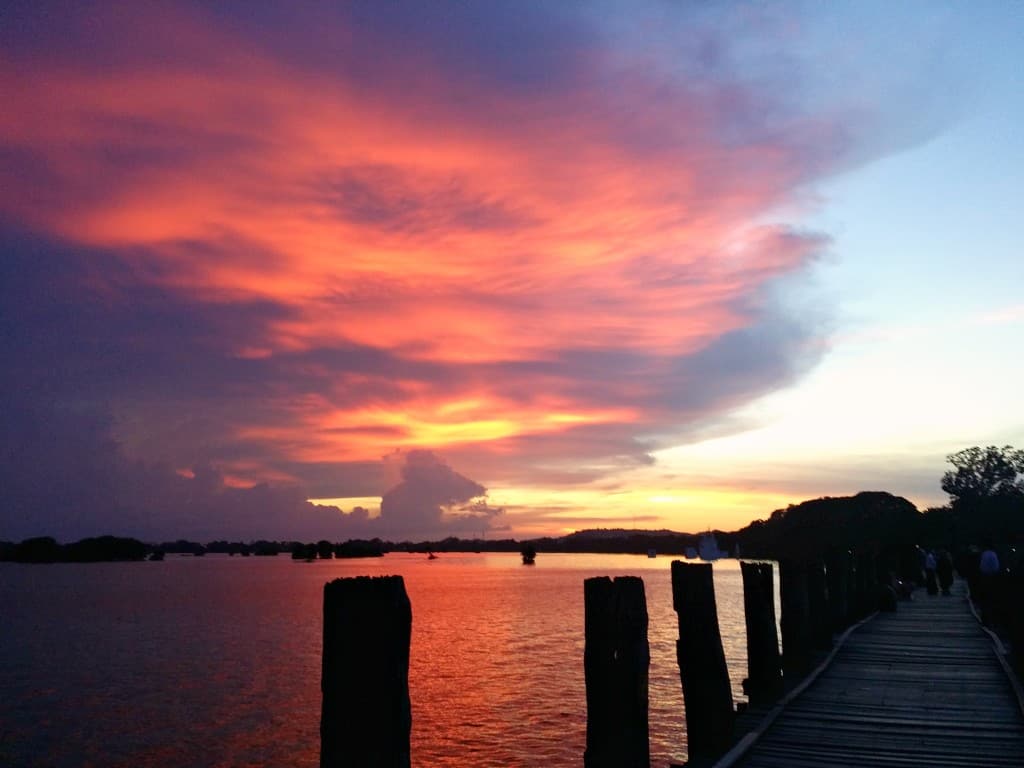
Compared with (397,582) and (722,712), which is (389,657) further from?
(722,712)

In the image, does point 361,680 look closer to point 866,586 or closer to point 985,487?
point 866,586

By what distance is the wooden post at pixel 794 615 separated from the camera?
16.4 meters

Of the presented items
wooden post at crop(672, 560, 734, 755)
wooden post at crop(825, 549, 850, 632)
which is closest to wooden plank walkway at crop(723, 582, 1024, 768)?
wooden post at crop(672, 560, 734, 755)

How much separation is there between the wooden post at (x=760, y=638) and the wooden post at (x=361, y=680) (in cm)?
841

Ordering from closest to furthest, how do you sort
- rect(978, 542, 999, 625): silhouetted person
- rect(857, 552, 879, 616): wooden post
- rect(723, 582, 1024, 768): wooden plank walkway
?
rect(723, 582, 1024, 768): wooden plank walkway → rect(978, 542, 999, 625): silhouetted person → rect(857, 552, 879, 616): wooden post

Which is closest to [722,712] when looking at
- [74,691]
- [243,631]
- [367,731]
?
[367,731]

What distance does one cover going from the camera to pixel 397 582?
6031 mm

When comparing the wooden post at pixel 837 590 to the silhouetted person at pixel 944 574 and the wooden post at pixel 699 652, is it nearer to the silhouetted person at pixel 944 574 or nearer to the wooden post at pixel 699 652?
the wooden post at pixel 699 652

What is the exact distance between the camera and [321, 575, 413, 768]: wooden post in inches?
232

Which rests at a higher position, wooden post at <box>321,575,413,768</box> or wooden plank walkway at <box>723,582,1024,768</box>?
wooden post at <box>321,575,413,768</box>

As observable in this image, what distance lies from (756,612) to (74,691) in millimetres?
35565

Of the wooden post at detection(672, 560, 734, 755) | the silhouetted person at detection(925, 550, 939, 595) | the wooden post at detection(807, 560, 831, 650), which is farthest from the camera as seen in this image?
the silhouetted person at detection(925, 550, 939, 595)

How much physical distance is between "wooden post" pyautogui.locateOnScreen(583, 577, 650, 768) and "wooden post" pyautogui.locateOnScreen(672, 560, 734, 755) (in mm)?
2385

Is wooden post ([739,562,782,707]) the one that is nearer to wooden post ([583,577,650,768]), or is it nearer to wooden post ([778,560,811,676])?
wooden post ([778,560,811,676])
